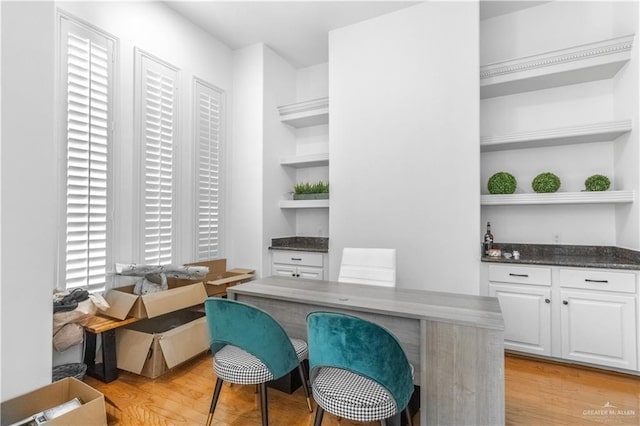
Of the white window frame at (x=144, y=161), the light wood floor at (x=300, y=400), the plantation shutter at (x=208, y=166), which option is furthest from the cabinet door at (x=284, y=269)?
the light wood floor at (x=300, y=400)

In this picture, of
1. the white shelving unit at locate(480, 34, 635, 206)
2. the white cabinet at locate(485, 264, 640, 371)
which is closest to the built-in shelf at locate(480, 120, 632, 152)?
the white shelving unit at locate(480, 34, 635, 206)

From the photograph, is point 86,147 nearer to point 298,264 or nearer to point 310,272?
point 298,264

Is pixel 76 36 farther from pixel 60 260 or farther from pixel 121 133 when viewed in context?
pixel 60 260

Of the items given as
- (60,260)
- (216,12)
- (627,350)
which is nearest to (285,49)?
(216,12)

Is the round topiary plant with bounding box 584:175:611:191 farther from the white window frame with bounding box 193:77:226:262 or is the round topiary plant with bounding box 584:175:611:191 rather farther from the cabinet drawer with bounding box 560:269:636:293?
the white window frame with bounding box 193:77:226:262

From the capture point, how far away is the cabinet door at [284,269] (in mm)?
3953

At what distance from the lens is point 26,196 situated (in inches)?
69.0

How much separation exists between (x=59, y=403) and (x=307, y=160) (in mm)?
3201

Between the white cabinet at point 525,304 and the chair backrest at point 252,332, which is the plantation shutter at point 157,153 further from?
the white cabinet at point 525,304

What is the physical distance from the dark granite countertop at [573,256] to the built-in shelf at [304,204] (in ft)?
6.17

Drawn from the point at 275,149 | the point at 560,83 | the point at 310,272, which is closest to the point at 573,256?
the point at 560,83

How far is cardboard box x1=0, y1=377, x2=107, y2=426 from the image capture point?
5.27 feet

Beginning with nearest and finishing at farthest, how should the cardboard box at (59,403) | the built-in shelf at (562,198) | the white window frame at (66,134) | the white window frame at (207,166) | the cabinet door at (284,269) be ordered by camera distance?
the cardboard box at (59,403), the white window frame at (66,134), the built-in shelf at (562,198), the white window frame at (207,166), the cabinet door at (284,269)

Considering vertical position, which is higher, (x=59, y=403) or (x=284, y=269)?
(x=284, y=269)
